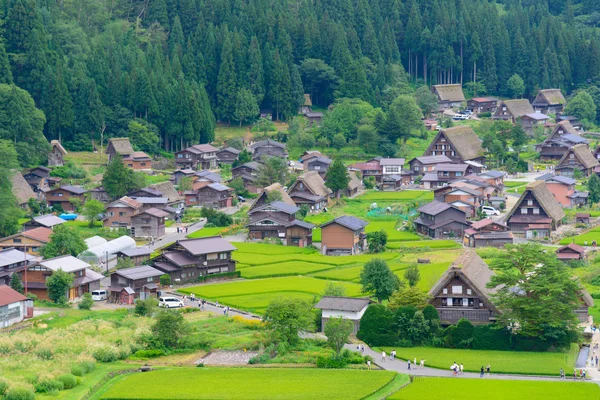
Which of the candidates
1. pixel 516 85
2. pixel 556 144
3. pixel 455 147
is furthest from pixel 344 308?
pixel 516 85

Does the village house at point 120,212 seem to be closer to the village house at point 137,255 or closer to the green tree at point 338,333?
the village house at point 137,255

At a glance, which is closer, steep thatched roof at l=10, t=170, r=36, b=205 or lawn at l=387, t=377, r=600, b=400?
lawn at l=387, t=377, r=600, b=400

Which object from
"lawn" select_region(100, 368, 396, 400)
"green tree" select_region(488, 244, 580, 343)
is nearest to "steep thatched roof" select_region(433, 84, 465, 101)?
"green tree" select_region(488, 244, 580, 343)

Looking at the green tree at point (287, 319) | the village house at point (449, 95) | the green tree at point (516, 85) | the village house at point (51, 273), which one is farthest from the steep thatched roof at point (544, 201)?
the green tree at point (516, 85)

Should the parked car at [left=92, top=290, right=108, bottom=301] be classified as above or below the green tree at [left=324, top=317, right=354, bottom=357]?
above

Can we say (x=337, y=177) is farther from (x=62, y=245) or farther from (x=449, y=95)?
(x=449, y=95)

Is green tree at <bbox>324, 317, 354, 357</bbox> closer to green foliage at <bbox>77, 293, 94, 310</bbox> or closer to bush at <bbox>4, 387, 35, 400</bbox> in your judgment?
bush at <bbox>4, 387, 35, 400</bbox>
